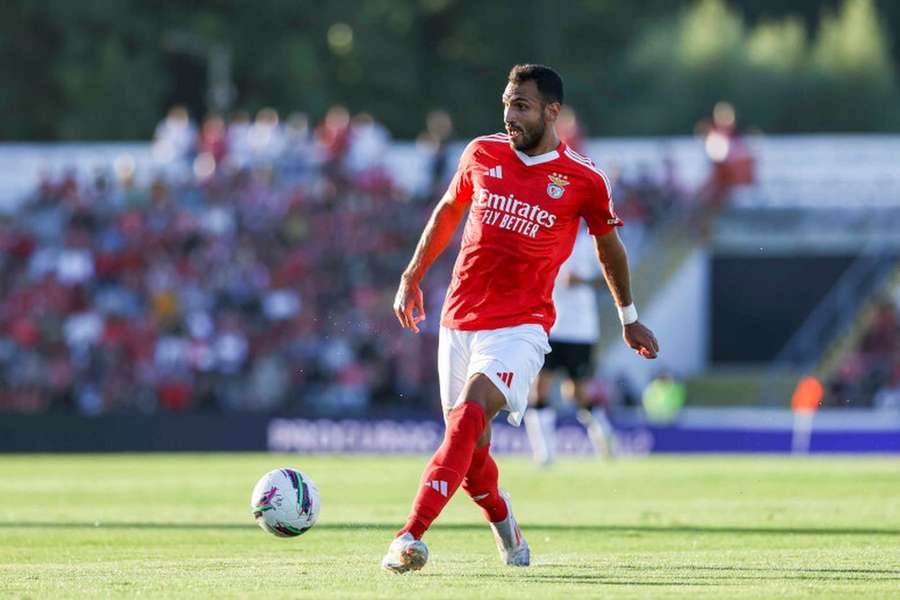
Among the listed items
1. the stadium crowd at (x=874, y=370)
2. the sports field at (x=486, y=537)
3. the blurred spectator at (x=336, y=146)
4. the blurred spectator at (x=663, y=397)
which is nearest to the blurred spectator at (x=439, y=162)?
the blurred spectator at (x=336, y=146)

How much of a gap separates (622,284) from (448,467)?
1593 mm

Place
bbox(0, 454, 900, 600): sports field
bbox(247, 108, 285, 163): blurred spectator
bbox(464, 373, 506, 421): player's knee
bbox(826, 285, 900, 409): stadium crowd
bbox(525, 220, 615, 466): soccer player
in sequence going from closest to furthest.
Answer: bbox(0, 454, 900, 600): sports field < bbox(464, 373, 506, 421): player's knee < bbox(525, 220, 615, 466): soccer player < bbox(826, 285, 900, 409): stadium crowd < bbox(247, 108, 285, 163): blurred spectator

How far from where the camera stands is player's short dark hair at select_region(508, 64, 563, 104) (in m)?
9.26

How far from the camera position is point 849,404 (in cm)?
2950

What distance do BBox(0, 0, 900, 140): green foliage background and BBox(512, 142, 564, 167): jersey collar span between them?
50.5m

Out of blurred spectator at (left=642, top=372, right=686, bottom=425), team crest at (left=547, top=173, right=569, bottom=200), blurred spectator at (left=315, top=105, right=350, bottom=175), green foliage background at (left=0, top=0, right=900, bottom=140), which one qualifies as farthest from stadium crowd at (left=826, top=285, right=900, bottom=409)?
green foliage background at (left=0, top=0, right=900, bottom=140)

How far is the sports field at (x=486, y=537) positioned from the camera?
862 cm

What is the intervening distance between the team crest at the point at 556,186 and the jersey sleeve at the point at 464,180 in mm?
477

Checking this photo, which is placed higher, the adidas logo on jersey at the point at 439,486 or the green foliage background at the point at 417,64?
the green foliage background at the point at 417,64

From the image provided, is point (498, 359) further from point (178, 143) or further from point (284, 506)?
point (178, 143)

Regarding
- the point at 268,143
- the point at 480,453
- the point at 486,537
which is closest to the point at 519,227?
the point at 480,453

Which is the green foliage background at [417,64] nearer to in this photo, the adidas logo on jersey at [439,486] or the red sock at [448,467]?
the red sock at [448,467]

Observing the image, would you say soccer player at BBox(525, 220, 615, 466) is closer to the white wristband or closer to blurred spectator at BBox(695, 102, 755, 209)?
the white wristband

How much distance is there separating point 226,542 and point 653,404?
19.7 m
